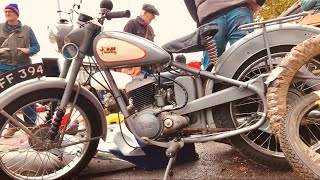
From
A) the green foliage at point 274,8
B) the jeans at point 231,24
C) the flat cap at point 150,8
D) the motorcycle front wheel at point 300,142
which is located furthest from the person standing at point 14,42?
the green foliage at point 274,8

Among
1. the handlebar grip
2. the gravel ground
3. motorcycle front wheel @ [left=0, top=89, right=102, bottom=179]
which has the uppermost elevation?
the handlebar grip

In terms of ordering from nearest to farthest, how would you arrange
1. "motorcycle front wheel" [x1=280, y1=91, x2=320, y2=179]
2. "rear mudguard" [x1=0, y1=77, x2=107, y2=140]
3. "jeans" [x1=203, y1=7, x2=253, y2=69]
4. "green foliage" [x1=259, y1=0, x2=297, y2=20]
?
"motorcycle front wheel" [x1=280, y1=91, x2=320, y2=179], "rear mudguard" [x1=0, y1=77, x2=107, y2=140], "jeans" [x1=203, y1=7, x2=253, y2=69], "green foliage" [x1=259, y1=0, x2=297, y2=20]

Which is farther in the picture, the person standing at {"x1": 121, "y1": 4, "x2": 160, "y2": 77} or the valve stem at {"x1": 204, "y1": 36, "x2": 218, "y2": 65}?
the person standing at {"x1": 121, "y1": 4, "x2": 160, "y2": 77}

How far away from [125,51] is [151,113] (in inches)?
19.6

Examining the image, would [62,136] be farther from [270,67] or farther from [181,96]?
[270,67]

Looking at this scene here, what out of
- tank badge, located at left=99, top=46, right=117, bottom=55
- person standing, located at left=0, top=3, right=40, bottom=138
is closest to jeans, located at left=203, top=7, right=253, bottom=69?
tank badge, located at left=99, top=46, right=117, bottom=55

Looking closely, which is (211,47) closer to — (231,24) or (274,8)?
(231,24)

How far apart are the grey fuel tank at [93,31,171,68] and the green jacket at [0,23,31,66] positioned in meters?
2.79

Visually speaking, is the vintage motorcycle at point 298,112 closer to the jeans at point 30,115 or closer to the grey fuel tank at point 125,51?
the grey fuel tank at point 125,51

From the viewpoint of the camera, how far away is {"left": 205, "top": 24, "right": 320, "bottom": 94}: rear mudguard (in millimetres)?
2732

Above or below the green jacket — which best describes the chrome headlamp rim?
above

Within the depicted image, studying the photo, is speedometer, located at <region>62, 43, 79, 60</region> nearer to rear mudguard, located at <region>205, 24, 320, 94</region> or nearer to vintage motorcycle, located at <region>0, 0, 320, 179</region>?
vintage motorcycle, located at <region>0, 0, 320, 179</region>

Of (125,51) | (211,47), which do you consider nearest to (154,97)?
(125,51)

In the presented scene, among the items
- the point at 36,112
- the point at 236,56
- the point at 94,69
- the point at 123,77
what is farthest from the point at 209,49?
the point at 36,112
